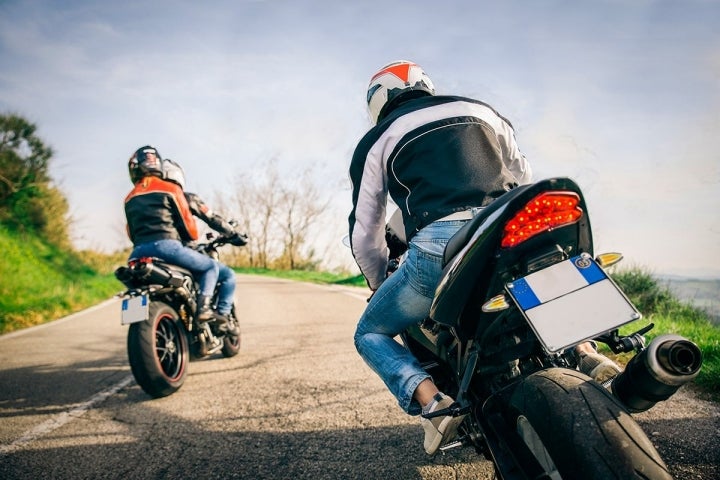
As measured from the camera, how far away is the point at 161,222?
4.17 meters

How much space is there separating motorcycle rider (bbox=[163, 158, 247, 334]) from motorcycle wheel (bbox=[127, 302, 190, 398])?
0.55 m

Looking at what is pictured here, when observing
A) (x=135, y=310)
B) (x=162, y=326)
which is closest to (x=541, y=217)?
(x=135, y=310)

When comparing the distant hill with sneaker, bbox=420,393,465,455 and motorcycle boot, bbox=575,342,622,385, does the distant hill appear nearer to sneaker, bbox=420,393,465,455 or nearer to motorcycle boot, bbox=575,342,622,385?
motorcycle boot, bbox=575,342,622,385


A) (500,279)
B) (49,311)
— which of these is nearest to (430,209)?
(500,279)

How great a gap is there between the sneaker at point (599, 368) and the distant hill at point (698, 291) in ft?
15.6

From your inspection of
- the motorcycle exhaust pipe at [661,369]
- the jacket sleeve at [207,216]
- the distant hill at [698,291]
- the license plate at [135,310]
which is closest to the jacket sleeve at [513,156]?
the motorcycle exhaust pipe at [661,369]

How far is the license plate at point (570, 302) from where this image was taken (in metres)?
1.26

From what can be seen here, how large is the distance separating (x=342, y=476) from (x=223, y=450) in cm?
82

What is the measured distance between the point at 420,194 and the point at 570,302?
2.38 feet

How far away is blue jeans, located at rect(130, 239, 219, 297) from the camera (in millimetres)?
4098

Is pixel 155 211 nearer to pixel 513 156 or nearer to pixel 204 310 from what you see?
pixel 204 310

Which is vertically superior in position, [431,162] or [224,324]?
[431,162]

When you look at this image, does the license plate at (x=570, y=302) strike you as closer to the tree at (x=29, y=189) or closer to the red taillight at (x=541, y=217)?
the red taillight at (x=541, y=217)

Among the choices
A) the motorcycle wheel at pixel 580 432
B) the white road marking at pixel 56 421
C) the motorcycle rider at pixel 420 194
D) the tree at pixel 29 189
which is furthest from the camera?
the tree at pixel 29 189
